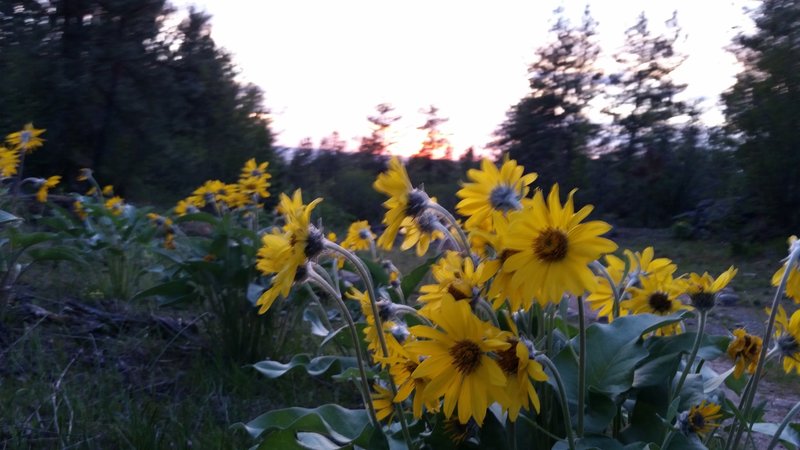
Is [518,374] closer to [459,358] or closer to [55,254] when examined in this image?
[459,358]

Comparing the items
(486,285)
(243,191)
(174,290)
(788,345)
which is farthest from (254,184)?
(788,345)

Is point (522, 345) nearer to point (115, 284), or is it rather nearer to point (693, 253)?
point (115, 284)

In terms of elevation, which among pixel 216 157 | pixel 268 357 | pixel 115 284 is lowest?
pixel 216 157

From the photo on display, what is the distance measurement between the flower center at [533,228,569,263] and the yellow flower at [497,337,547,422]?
0.14 metres

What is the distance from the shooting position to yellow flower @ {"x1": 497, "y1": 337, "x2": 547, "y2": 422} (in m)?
1.20

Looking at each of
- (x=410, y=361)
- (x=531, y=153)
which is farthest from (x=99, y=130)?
(x=410, y=361)

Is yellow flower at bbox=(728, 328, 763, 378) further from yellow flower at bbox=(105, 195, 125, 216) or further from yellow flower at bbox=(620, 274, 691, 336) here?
yellow flower at bbox=(105, 195, 125, 216)

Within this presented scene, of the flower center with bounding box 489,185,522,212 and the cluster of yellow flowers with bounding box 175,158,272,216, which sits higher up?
the flower center with bounding box 489,185,522,212

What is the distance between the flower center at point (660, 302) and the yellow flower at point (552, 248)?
65cm

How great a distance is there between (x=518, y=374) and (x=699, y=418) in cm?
66

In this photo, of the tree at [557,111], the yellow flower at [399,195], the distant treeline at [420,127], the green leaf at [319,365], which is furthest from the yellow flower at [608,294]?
the tree at [557,111]

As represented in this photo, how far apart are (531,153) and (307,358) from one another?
11.1m

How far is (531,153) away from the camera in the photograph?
13102 mm

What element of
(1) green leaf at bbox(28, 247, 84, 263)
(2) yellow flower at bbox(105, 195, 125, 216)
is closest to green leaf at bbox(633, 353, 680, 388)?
(1) green leaf at bbox(28, 247, 84, 263)
